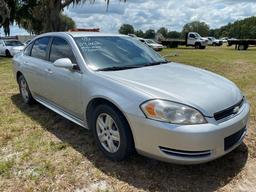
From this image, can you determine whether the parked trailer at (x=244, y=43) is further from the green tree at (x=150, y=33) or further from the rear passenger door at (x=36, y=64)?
the green tree at (x=150, y=33)

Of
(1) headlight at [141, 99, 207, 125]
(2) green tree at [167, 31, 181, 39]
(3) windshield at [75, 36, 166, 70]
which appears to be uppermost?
(2) green tree at [167, 31, 181, 39]

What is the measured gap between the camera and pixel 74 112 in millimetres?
4426

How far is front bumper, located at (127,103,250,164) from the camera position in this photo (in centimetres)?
307

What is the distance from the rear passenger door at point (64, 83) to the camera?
13.9 ft

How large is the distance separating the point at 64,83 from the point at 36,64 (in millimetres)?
1252

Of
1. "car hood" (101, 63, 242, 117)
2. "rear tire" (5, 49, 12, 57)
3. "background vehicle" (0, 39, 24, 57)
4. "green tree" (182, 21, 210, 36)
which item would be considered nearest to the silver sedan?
"car hood" (101, 63, 242, 117)

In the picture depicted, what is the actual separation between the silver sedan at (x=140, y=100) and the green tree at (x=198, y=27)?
386ft

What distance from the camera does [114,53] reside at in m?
4.48

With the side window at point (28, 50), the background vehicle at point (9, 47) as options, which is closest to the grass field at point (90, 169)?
the side window at point (28, 50)

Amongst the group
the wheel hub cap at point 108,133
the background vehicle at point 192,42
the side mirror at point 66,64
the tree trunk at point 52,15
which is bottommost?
the wheel hub cap at point 108,133

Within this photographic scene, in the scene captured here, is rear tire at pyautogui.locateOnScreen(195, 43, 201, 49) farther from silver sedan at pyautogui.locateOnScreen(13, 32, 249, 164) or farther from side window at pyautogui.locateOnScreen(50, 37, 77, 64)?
side window at pyautogui.locateOnScreen(50, 37, 77, 64)

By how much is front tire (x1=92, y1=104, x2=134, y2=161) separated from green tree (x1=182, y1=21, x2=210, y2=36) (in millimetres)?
118491

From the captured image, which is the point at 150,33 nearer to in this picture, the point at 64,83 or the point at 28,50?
the point at 28,50

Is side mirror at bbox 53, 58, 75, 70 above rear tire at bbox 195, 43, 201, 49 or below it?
below
